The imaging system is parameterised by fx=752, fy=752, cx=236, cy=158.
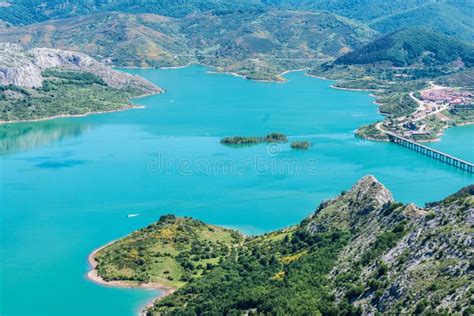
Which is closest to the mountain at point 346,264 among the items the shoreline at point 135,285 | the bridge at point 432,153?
the shoreline at point 135,285

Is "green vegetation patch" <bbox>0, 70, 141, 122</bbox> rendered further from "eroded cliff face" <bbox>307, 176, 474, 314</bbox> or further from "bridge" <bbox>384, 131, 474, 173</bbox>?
"eroded cliff face" <bbox>307, 176, 474, 314</bbox>

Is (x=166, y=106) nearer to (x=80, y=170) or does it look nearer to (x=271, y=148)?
(x=271, y=148)

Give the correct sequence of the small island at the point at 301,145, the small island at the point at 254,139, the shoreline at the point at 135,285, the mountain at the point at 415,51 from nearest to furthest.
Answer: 1. the shoreline at the point at 135,285
2. the small island at the point at 301,145
3. the small island at the point at 254,139
4. the mountain at the point at 415,51

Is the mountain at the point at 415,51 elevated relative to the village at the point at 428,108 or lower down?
elevated

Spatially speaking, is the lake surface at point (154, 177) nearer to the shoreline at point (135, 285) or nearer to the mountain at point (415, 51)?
the shoreline at point (135, 285)

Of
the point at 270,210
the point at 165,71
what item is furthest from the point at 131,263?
the point at 165,71

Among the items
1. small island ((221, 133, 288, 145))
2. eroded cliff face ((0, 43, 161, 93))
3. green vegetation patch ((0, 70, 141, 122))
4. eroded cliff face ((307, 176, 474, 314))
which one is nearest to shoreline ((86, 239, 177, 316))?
eroded cliff face ((307, 176, 474, 314))

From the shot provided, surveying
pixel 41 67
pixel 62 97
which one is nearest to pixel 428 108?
pixel 62 97
